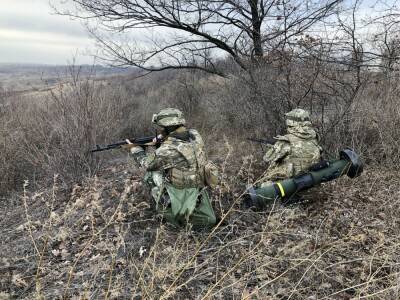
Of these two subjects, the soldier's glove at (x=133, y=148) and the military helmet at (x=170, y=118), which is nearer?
the military helmet at (x=170, y=118)

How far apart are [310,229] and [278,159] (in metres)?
0.96

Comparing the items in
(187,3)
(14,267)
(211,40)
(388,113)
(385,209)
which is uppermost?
(187,3)

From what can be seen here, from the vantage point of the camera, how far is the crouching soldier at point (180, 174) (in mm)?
4000

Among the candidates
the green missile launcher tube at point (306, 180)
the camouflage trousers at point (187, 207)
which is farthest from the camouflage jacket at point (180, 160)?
the green missile launcher tube at point (306, 180)

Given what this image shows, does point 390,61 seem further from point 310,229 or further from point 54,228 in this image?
point 54,228

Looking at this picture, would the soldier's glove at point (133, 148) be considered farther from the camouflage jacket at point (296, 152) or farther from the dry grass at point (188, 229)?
the camouflage jacket at point (296, 152)

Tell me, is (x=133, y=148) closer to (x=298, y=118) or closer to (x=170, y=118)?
(x=170, y=118)

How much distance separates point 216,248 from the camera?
3152 mm

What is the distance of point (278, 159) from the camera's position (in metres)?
4.86

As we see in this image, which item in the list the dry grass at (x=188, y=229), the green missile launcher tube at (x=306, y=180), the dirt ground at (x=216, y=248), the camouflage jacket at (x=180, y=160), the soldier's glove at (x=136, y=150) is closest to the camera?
the dirt ground at (x=216, y=248)

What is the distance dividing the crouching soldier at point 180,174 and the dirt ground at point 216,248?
22cm

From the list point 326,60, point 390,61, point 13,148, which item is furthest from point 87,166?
point 390,61

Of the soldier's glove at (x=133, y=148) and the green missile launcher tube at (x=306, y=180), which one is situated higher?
the soldier's glove at (x=133, y=148)

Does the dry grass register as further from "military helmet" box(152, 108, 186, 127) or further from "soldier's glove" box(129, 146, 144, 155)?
"military helmet" box(152, 108, 186, 127)
